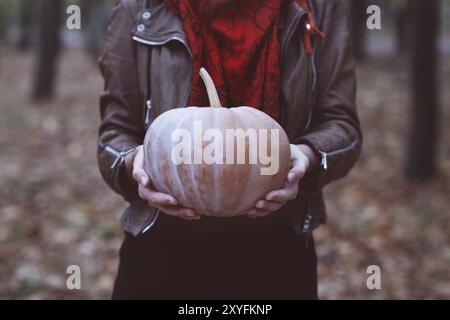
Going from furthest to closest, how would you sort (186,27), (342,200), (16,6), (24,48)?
(16,6)
(24,48)
(342,200)
(186,27)

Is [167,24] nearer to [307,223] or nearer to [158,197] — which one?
[158,197]

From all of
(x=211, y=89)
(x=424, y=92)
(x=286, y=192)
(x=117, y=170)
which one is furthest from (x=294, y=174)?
(x=424, y=92)

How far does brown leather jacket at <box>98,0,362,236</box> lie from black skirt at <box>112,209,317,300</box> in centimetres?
7

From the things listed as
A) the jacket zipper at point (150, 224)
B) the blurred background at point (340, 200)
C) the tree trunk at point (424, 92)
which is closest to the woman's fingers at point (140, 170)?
the jacket zipper at point (150, 224)

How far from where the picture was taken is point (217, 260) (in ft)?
5.57

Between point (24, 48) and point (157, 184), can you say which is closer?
point (157, 184)

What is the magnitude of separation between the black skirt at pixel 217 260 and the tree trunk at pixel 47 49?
28.9 feet

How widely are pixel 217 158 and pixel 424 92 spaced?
16.5ft

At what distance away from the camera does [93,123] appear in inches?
320

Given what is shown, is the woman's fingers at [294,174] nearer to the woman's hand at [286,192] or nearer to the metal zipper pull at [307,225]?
the woman's hand at [286,192]

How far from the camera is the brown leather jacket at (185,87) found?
160cm

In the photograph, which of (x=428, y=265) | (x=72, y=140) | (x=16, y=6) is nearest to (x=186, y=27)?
(x=428, y=265)
